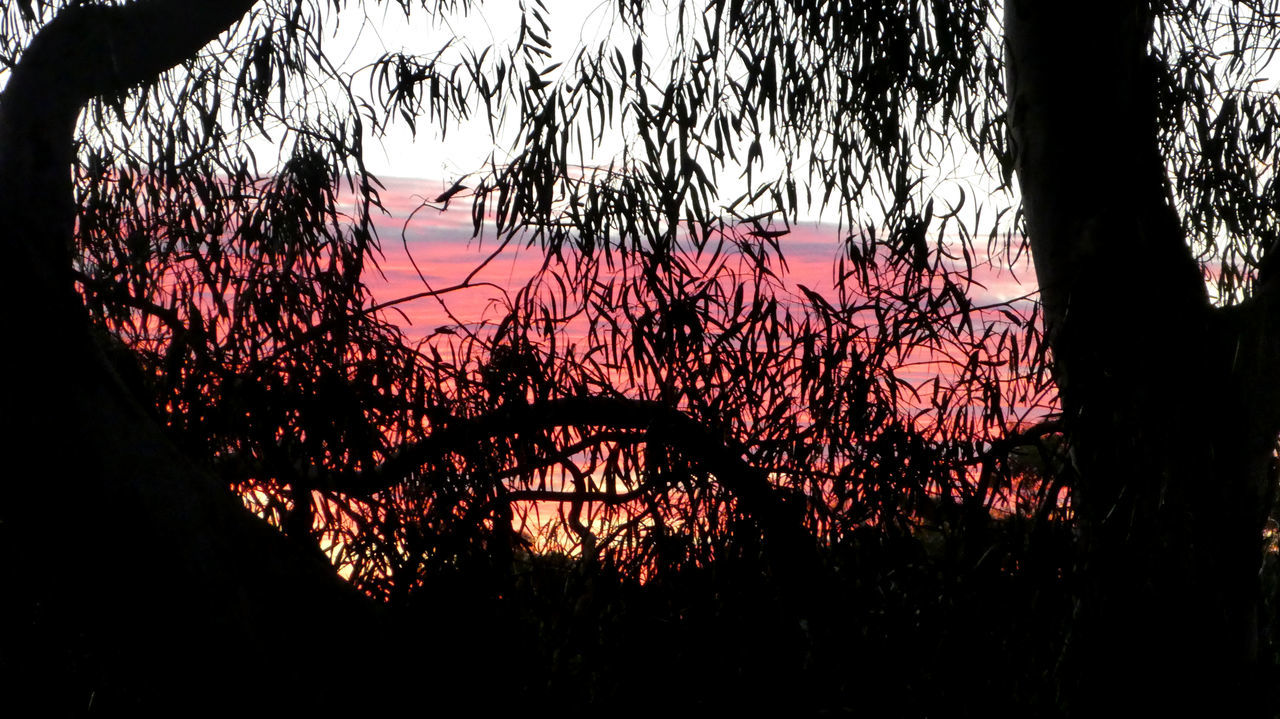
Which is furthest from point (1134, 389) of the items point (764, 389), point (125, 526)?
point (125, 526)

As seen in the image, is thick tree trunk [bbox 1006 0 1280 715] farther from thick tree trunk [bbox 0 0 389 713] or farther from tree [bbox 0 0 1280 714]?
thick tree trunk [bbox 0 0 389 713]

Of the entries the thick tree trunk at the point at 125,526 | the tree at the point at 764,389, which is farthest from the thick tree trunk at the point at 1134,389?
the thick tree trunk at the point at 125,526

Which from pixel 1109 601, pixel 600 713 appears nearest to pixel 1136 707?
pixel 1109 601

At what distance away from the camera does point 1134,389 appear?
2473 mm

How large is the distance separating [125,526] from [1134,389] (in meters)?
1.88

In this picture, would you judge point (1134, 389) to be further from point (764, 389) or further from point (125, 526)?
point (125, 526)

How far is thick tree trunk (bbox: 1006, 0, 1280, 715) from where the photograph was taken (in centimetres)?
241

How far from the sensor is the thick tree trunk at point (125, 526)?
1.51 metres

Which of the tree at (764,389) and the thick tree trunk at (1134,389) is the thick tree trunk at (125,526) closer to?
the tree at (764,389)

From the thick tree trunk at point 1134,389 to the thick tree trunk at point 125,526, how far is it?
1.47 m

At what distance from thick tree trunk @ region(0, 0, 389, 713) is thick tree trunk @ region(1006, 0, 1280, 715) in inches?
58.1

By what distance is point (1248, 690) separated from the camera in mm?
2605

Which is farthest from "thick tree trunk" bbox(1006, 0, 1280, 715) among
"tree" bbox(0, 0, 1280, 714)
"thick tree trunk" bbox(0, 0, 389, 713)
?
"thick tree trunk" bbox(0, 0, 389, 713)

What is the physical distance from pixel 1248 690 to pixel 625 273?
158cm
